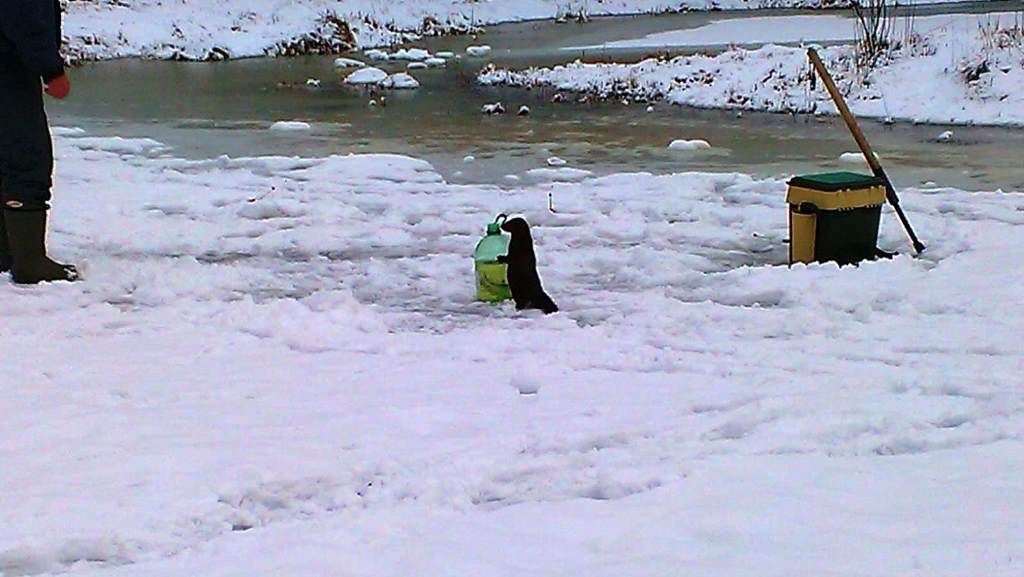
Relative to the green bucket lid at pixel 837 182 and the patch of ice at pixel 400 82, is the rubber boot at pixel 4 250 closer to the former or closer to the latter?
the green bucket lid at pixel 837 182

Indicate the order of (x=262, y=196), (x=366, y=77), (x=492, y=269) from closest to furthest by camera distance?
(x=492, y=269), (x=262, y=196), (x=366, y=77)

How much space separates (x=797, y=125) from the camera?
1205cm

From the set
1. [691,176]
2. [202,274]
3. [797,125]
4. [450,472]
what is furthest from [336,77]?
[450,472]

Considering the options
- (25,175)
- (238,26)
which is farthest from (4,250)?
(238,26)

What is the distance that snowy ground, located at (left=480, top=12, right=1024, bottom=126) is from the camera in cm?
1245

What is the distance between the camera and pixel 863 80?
13781 mm

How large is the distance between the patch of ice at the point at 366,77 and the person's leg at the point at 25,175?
12798 mm

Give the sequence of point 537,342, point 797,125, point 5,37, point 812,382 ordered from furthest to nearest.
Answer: point 797,125 → point 5,37 → point 537,342 → point 812,382

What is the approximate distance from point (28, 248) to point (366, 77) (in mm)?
13340

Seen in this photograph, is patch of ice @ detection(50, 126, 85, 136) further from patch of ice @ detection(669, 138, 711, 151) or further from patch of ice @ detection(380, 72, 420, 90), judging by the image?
patch of ice @ detection(380, 72, 420, 90)

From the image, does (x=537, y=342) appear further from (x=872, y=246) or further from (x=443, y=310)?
(x=872, y=246)

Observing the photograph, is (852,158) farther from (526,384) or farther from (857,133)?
(526,384)

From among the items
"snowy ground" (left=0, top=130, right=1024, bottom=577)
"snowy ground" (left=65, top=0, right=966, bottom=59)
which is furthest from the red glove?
"snowy ground" (left=65, top=0, right=966, bottom=59)

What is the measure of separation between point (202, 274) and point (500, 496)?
297cm
